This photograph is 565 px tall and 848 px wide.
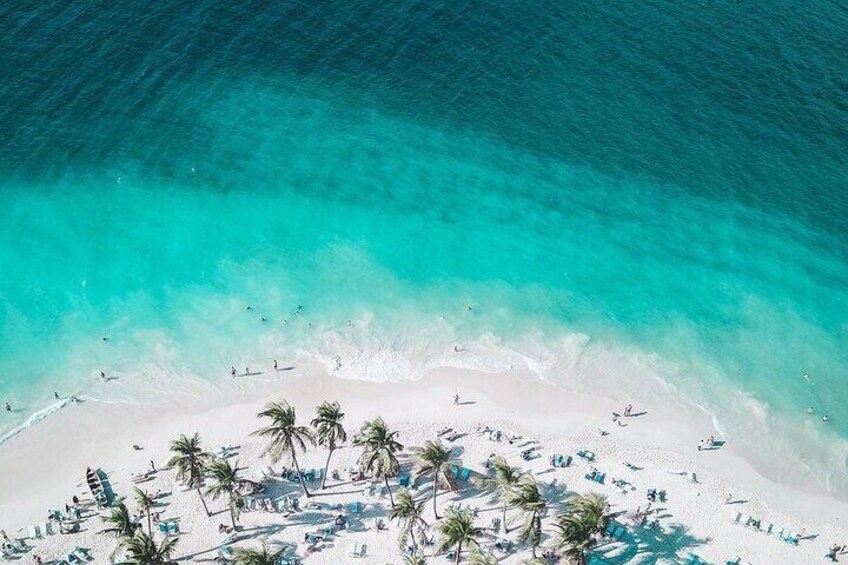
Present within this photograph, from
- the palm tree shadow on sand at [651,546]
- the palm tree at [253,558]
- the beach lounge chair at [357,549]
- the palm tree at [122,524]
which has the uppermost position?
the palm tree at [253,558]

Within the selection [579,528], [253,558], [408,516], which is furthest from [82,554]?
[579,528]

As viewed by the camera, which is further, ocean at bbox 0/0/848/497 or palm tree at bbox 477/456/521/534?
ocean at bbox 0/0/848/497

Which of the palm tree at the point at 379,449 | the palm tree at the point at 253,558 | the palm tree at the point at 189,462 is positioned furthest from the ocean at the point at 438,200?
the palm tree at the point at 253,558

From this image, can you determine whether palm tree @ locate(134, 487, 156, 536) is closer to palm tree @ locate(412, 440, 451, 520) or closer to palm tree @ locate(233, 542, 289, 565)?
palm tree @ locate(233, 542, 289, 565)

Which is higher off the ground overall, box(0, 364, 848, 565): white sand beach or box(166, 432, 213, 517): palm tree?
box(166, 432, 213, 517): palm tree

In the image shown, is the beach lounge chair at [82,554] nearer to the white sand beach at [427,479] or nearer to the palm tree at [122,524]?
the white sand beach at [427,479]

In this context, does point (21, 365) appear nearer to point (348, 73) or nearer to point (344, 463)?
point (344, 463)

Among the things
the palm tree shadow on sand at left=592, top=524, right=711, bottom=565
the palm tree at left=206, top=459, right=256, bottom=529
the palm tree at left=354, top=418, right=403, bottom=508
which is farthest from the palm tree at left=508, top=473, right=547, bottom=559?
the palm tree at left=206, top=459, right=256, bottom=529
